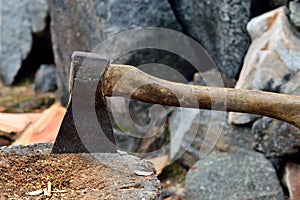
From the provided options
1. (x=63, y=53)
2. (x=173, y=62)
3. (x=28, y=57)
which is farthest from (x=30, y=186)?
(x=28, y=57)

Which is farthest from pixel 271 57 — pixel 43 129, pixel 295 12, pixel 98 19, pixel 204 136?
pixel 43 129

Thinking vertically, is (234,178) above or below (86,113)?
below

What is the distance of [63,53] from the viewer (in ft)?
11.4

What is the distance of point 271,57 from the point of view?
101 inches

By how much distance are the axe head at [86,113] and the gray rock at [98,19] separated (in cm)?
123

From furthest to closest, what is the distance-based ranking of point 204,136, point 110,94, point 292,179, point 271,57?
point 204,136 → point 271,57 → point 292,179 → point 110,94

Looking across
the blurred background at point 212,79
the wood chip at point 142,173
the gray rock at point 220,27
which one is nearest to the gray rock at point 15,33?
the blurred background at point 212,79

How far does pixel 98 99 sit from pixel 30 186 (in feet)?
1.23

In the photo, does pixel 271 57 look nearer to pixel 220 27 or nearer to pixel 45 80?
pixel 220 27

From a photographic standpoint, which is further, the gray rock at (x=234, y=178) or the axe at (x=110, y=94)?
the gray rock at (x=234, y=178)

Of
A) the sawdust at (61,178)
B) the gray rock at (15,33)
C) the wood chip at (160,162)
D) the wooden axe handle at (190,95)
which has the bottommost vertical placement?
the wood chip at (160,162)

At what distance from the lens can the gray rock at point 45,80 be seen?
156 inches

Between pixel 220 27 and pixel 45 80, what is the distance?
162 centimetres

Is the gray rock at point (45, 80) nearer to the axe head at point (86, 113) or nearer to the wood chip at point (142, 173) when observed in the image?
the axe head at point (86, 113)
